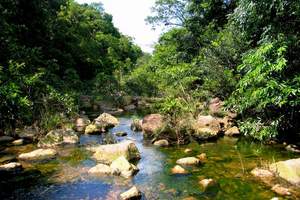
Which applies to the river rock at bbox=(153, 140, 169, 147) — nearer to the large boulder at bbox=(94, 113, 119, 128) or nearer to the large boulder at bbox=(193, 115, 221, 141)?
the large boulder at bbox=(193, 115, 221, 141)

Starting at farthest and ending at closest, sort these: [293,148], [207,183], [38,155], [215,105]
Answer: [215,105], [293,148], [38,155], [207,183]

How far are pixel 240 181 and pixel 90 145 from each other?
7.93 metres

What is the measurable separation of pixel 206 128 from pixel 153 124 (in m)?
2.63

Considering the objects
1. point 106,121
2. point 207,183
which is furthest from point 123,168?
point 106,121

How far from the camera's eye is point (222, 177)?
12.2 m

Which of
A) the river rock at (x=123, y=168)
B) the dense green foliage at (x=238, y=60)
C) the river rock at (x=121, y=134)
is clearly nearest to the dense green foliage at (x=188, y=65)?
the dense green foliage at (x=238, y=60)

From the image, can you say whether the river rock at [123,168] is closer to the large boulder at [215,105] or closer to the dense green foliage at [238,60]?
the dense green foliage at [238,60]

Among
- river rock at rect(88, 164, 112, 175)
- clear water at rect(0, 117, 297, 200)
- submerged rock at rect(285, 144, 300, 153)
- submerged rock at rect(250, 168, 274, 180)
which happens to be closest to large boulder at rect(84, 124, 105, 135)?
clear water at rect(0, 117, 297, 200)

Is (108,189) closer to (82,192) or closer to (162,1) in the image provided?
(82,192)

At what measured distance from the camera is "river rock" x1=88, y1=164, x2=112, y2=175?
1276cm

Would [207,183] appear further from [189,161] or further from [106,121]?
[106,121]

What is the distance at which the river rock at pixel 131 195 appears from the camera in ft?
33.7

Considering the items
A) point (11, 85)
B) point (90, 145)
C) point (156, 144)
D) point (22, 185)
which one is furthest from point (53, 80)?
point (11, 85)

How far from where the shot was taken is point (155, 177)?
12516 mm
